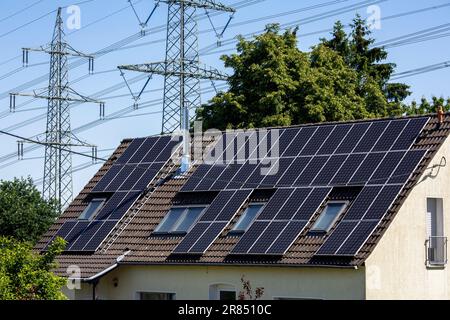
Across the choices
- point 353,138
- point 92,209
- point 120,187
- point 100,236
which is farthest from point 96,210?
point 353,138

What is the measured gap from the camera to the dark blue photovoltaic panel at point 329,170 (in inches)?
1192

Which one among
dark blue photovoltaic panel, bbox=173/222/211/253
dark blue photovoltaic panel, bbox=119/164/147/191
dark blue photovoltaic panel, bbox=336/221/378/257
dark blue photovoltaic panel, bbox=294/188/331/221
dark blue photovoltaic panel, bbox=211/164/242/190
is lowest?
dark blue photovoltaic panel, bbox=336/221/378/257

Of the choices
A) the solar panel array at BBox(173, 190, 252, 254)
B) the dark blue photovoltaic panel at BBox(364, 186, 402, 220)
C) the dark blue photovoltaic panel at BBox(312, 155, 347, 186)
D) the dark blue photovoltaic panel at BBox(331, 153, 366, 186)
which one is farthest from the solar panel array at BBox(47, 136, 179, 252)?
the dark blue photovoltaic panel at BBox(364, 186, 402, 220)

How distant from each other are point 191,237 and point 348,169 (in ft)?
18.3

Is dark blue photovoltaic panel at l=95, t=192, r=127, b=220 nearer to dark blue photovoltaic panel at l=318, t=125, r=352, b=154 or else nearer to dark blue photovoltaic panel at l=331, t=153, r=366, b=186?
dark blue photovoltaic panel at l=318, t=125, r=352, b=154

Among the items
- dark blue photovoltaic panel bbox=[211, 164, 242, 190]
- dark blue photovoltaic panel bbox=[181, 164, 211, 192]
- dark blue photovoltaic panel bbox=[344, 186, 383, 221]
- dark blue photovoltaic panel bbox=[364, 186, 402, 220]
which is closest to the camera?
dark blue photovoltaic panel bbox=[364, 186, 402, 220]

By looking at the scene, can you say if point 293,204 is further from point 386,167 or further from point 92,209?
point 92,209

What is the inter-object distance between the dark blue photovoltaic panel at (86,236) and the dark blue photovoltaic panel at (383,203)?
1196 cm

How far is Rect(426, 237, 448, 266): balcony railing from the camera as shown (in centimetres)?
2939

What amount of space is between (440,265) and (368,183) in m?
3.33

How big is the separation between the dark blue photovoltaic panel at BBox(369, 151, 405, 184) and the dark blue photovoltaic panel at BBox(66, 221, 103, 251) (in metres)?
11.5

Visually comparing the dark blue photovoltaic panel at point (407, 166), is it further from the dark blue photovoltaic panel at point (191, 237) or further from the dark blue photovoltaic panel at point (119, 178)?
the dark blue photovoltaic panel at point (119, 178)
